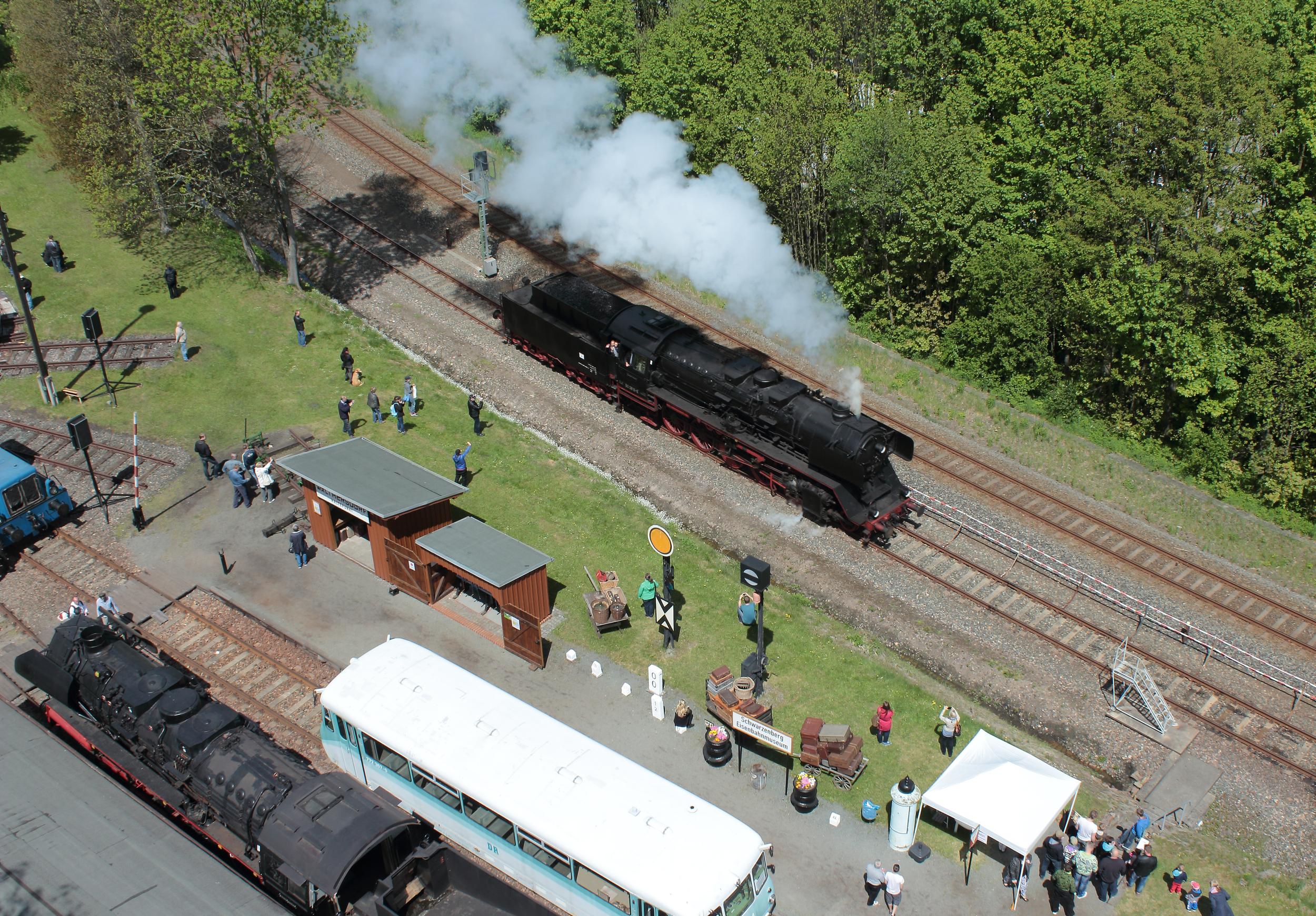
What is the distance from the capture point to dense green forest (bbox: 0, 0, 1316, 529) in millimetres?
31891

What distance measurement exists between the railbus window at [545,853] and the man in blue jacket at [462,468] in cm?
1341

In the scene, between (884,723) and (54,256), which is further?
(54,256)

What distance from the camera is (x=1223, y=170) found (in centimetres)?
3181

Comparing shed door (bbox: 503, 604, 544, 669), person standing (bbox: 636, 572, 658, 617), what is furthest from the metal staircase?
shed door (bbox: 503, 604, 544, 669)

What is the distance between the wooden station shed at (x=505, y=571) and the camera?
2359cm

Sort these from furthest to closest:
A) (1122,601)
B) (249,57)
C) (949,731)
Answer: (249,57) < (1122,601) < (949,731)

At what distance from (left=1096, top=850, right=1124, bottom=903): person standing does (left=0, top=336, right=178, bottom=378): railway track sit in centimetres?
3180

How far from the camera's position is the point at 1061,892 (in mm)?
19297

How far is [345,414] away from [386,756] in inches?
579

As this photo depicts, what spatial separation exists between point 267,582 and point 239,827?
942cm

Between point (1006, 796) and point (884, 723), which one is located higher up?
point (1006, 796)

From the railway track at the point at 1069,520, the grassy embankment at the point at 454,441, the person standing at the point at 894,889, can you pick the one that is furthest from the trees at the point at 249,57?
the person standing at the point at 894,889

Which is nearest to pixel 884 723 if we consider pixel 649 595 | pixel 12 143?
pixel 649 595

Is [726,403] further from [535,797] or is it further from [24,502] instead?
[24,502]
